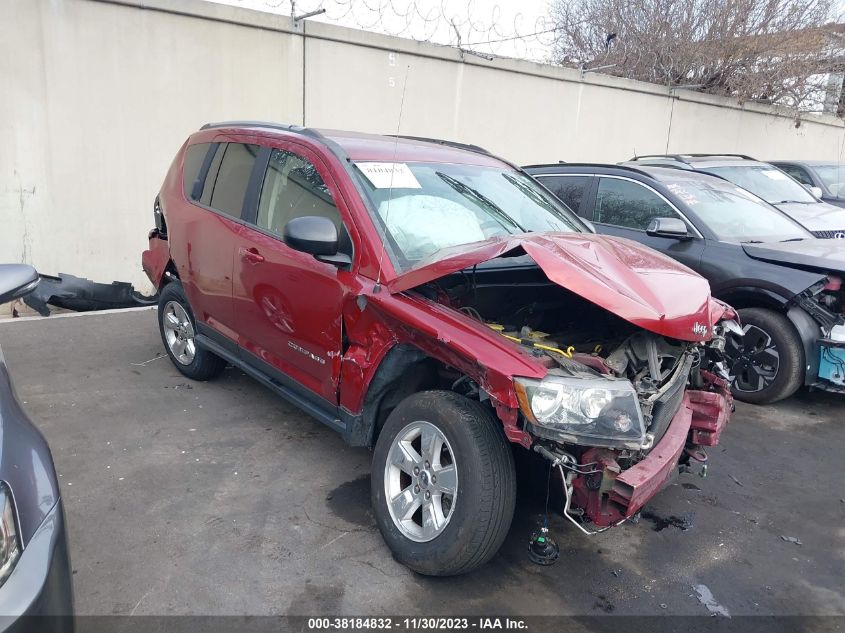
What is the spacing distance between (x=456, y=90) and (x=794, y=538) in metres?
8.36

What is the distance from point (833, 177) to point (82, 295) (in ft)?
37.0

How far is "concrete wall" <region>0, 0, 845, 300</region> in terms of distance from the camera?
699cm

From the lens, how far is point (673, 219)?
550 cm

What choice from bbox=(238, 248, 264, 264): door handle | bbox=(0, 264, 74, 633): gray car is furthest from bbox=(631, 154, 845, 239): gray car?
bbox=(0, 264, 74, 633): gray car

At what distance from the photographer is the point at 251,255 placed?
13.0ft

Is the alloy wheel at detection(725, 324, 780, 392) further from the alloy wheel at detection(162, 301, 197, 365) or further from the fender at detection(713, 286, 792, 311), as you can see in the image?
the alloy wheel at detection(162, 301, 197, 365)

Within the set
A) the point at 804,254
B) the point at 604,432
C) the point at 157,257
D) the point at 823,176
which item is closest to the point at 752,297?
the point at 804,254

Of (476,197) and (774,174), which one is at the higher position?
(774,174)

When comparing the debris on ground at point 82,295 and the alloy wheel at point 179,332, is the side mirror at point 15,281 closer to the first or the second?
the alloy wheel at point 179,332

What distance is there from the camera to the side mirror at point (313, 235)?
10.3 feet

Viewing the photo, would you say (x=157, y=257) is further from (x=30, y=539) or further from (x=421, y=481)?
(x=30, y=539)

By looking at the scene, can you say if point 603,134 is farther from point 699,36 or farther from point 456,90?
point 699,36

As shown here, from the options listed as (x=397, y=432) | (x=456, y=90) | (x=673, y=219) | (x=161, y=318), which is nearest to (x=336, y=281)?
(x=397, y=432)

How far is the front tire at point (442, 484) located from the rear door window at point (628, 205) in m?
3.81
